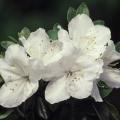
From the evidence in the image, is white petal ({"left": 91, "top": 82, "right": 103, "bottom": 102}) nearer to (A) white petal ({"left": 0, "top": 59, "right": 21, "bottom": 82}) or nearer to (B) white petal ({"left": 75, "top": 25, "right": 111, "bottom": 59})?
(B) white petal ({"left": 75, "top": 25, "right": 111, "bottom": 59})

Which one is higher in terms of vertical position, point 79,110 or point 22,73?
point 22,73

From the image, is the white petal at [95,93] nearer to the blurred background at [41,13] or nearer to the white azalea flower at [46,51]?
the white azalea flower at [46,51]

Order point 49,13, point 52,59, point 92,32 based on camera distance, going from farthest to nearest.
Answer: point 49,13, point 92,32, point 52,59

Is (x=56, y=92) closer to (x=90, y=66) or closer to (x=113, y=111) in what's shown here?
(x=90, y=66)

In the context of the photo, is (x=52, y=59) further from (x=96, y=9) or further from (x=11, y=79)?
(x=96, y=9)

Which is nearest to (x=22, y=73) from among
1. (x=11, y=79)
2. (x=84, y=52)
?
(x=11, y=79)

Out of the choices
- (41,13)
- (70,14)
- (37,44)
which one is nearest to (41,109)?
(37,44)

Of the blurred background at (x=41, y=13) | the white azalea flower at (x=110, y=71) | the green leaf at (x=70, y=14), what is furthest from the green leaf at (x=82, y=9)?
the blurred background at (x=41, y=13)
